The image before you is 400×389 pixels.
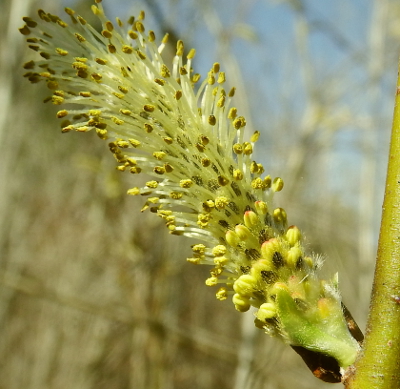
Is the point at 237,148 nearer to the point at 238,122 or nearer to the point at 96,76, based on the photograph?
the point at 238,122

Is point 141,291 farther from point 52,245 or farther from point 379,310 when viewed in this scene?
point 52,245

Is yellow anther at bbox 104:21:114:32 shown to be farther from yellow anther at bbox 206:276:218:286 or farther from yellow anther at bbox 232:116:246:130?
yellow anther at bbox 206:276:218:286

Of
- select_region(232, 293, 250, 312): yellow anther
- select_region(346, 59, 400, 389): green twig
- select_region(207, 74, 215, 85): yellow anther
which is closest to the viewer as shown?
select_region(346, 59, 400, 389): green twig

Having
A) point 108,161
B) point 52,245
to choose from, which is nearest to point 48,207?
point 52,245

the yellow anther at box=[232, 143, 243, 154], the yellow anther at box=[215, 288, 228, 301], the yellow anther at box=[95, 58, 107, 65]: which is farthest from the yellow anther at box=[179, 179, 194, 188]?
the yellow anther at box=[95, 58, 107, 65]

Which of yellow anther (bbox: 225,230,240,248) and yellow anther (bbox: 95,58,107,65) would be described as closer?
yellow anther (bbox: 225,230,240,248)

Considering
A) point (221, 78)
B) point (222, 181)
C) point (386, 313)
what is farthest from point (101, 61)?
point (386, 313)

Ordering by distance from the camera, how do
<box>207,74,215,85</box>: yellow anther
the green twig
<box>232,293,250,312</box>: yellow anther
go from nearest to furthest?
the green twig
<box>232,293,250,312</box>: yellow anther
<box>207,74,215,85</box>: yellow anther
